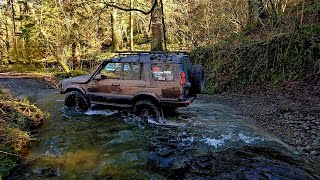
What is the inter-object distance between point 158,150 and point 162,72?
2.61m

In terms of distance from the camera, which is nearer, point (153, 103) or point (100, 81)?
point (153, 103)

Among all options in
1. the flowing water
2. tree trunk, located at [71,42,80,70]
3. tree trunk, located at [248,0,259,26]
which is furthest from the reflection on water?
tree trunk, located at [71,42,80,70]

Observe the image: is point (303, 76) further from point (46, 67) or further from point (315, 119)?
point (46, 67)

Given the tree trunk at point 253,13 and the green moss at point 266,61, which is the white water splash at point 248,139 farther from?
the tree trunk at point 253,13

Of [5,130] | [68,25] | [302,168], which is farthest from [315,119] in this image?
[68,25]

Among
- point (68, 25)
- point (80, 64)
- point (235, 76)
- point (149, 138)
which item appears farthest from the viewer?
point (80, 64)

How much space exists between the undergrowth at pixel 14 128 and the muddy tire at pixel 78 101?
1.04 m

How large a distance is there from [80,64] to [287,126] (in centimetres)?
1872

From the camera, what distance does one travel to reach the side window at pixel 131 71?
8711 millimetres

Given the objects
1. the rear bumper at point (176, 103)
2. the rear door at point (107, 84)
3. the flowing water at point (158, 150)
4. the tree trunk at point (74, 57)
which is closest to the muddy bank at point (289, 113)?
the flowing water at point (158, 150)

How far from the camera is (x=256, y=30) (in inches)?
626

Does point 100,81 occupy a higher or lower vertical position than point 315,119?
higher

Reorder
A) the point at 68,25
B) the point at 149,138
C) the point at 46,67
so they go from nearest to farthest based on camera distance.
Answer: the point at 149,138
the point at 68,25
the point at 46,67

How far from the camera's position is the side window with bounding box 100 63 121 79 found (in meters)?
8.98
